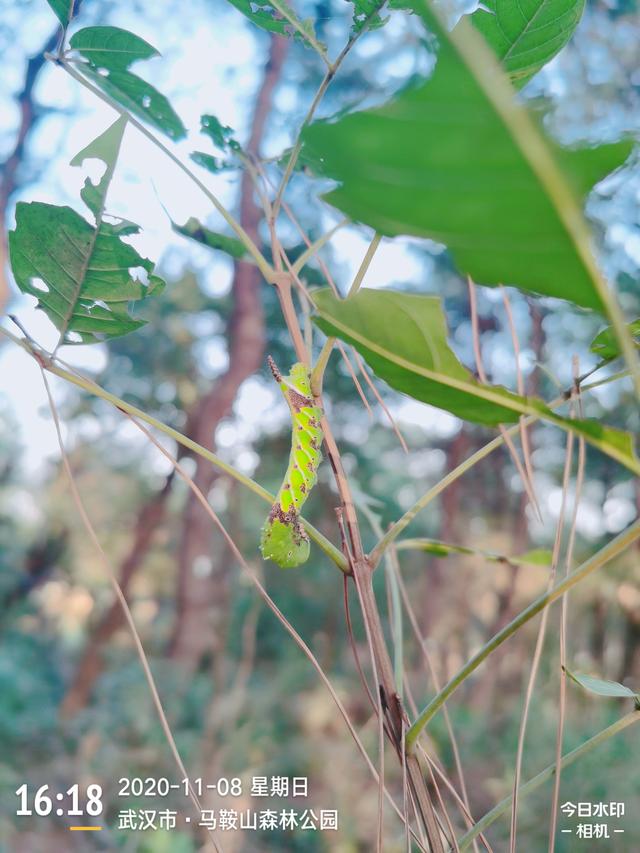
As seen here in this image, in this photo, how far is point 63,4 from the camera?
29cm

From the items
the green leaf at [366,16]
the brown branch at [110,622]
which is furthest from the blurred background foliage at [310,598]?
the green leaf at [366,16]

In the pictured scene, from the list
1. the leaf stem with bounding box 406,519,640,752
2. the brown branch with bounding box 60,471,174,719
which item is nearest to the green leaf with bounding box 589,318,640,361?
the leaf stem with bounding box 406,519,640,752

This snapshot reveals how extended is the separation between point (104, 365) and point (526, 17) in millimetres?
3787

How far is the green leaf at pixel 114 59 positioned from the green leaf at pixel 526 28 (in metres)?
0.15

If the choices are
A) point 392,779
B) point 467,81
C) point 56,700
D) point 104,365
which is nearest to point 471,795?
point 392,779

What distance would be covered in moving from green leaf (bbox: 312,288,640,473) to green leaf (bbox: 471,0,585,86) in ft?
0.53

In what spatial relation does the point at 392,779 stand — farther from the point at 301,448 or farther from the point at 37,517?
the point at 37,517

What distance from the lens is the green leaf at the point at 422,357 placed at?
0.17m

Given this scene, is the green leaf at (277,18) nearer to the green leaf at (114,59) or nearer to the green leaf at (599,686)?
the green leaf at (114,59)

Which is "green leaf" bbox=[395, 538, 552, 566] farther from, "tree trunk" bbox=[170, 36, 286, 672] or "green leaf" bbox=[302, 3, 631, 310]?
"tree trunk" bbox=[170, 36, 286, 672]

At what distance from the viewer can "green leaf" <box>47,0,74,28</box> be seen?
286 mm

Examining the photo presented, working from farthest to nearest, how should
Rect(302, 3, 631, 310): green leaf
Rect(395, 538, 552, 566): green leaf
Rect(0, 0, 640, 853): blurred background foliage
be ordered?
Rect(0, 0, 640, 853): blurred background foliage < Rect(395, 538, 552, 566): green leaf < Rect(302, 3, 631, 310): green leaf

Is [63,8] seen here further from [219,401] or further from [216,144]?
[219,401]

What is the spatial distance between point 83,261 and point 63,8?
0.37ft
